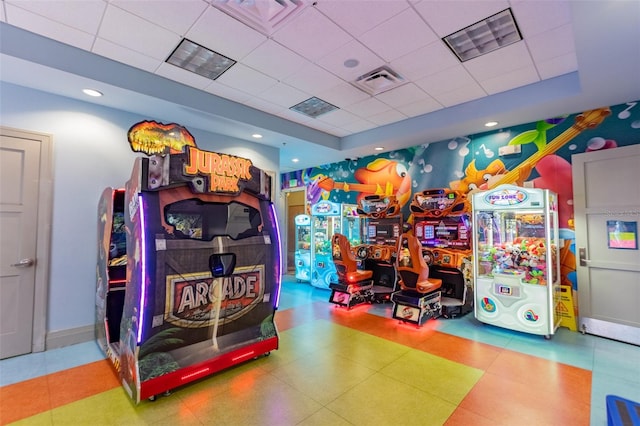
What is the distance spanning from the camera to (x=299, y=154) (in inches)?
260

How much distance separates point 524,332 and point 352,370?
2556 millimetres

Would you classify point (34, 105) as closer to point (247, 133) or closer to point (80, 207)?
point (80, 207)

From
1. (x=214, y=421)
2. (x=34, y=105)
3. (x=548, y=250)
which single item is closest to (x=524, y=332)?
(x=548, y=250)

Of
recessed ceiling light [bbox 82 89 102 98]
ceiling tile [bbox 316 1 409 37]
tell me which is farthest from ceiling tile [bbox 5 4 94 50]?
ceiling tile [bbox 316 1 409 37]

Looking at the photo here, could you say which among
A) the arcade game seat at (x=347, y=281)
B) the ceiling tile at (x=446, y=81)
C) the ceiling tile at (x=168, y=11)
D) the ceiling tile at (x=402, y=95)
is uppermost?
the ceiling tile at (x=168, y=11)

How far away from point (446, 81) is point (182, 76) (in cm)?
335

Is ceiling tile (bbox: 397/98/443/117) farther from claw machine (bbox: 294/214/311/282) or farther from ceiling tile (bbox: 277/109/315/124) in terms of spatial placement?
claw machine (bbox: 294/214/311/282)

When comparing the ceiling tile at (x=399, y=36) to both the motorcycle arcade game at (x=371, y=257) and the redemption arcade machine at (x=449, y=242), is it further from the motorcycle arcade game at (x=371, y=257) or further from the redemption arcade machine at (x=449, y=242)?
the motorcycle arcade game at (x=371, y=257)

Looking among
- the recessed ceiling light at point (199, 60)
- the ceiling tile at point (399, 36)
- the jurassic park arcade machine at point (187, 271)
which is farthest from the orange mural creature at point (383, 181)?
the recessed ceiling light at point (199, 60)

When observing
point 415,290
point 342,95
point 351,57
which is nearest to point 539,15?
point 351,57

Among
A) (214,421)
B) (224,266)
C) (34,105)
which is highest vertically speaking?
(34,105)

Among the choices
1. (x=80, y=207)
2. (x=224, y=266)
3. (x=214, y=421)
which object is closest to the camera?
(x=214, y=421)

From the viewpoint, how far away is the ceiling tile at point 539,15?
250cm

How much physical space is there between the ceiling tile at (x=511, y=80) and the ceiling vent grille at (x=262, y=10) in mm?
2662
